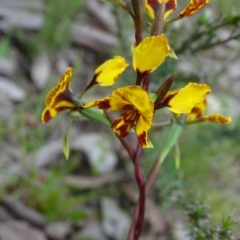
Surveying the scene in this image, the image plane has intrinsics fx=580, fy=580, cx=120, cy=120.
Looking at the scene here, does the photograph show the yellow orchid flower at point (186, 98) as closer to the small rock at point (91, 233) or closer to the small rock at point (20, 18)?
the small rock at point (91, 233)

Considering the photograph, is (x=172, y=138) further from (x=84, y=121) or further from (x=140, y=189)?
(x=84, y=121)

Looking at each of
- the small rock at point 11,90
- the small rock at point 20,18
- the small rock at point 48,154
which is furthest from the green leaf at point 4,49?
the small rock at point 48,154

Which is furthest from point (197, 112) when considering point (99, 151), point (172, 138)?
point (99, 151)

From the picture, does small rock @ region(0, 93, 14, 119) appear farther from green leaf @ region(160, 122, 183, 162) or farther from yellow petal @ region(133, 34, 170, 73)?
yellow petal @ region(133, 34, 170, 73)

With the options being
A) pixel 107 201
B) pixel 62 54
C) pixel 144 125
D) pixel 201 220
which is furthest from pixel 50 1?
pixel 144 125

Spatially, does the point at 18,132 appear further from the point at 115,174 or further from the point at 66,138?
the point at 66,138

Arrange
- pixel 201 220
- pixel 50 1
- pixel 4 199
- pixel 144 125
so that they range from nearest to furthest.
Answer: pixel 144 125 < pixel 201 220 < pixel 4 199 < pixel 50 1

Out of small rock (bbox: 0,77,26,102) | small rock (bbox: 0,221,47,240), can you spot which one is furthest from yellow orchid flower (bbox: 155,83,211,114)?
small rock (bbox: 0,77,26,102)
